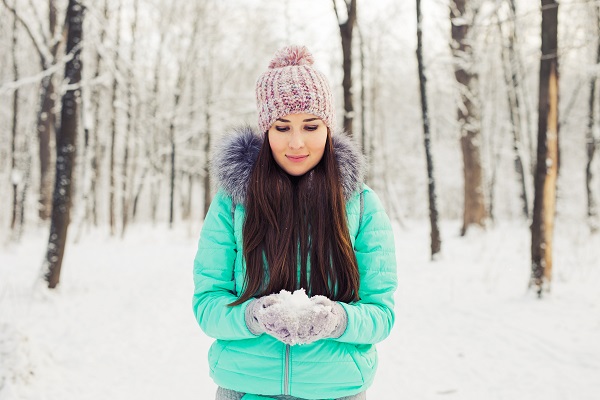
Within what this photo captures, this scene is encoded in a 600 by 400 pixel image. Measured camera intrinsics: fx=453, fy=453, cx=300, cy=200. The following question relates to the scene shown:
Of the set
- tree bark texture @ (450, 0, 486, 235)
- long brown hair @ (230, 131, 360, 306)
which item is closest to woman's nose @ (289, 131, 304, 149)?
long brown hair @ (230, 131, 360, 306)

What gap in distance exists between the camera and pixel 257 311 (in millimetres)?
1500

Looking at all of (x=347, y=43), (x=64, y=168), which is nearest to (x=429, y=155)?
(x=347, y=43)

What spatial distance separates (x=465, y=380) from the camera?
4047 mm

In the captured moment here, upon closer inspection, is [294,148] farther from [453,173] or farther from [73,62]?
[453,173]

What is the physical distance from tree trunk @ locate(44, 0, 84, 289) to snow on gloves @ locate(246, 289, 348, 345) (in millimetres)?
6237

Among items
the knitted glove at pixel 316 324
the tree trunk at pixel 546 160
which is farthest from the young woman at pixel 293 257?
the tree trunk at pixel 546 160

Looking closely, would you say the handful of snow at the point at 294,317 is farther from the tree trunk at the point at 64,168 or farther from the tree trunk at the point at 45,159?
the tree trunk at the point at 45,159

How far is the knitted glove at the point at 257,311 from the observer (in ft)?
4.91

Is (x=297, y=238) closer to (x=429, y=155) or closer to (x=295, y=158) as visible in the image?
(x=295, y=158)

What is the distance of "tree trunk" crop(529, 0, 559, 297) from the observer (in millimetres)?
5852

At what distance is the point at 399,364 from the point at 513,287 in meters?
3.10

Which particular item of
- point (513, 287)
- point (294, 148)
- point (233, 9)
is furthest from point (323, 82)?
point (233, 9)

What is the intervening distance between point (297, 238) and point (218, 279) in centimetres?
34

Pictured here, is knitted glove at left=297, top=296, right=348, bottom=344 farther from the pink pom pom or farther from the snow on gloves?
the pink pom pom
